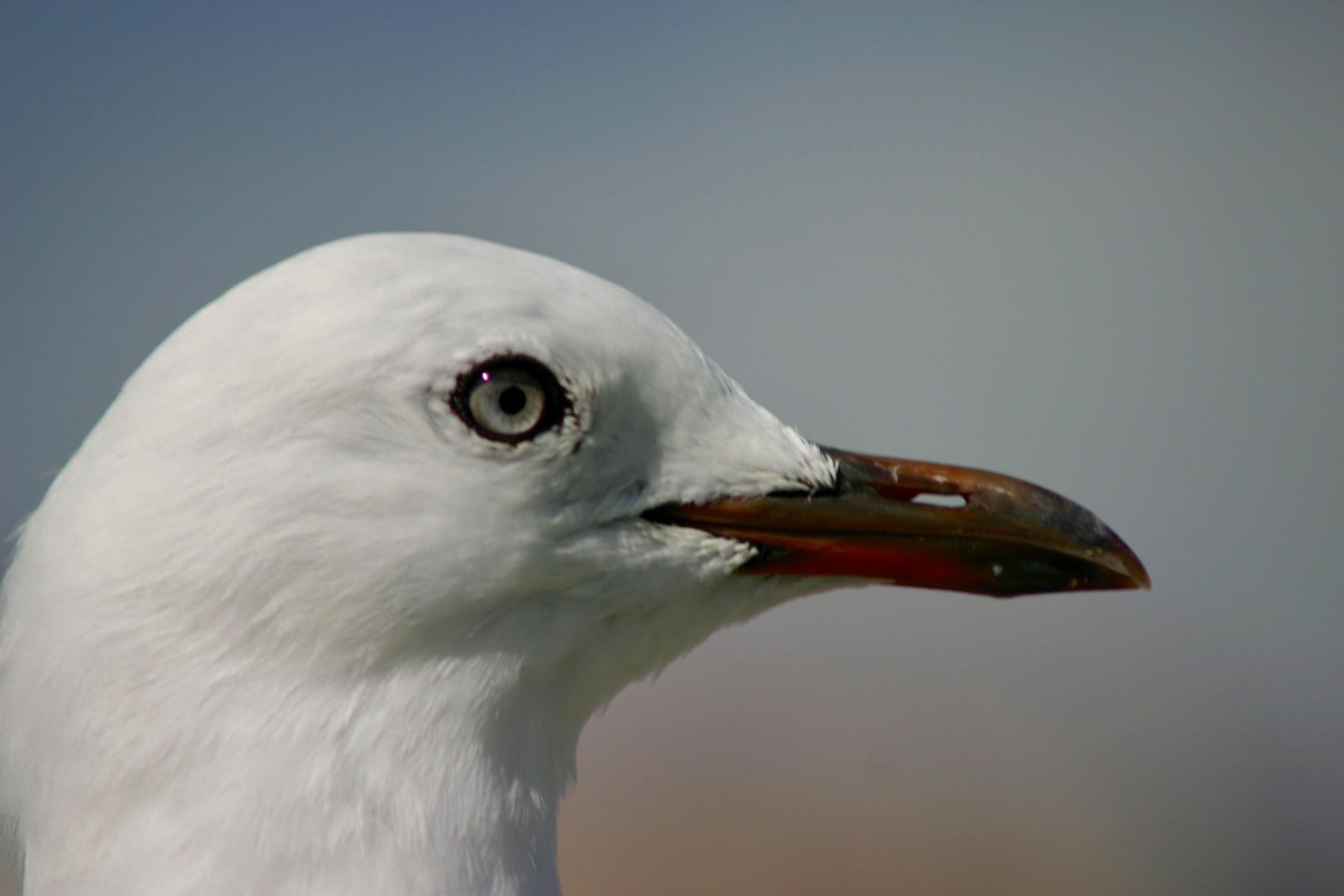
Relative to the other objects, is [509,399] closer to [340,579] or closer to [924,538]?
[340,579]

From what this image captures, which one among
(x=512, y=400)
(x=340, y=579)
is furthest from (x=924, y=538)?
(x=340, y=579)

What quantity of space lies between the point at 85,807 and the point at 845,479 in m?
1.09

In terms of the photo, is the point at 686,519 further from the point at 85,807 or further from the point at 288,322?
the point at 85,807

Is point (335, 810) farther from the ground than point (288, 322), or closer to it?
closer to it

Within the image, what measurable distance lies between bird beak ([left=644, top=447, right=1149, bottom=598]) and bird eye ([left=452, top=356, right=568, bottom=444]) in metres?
0.24

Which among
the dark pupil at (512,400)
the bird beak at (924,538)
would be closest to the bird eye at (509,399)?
the dark pupil at (512,400)

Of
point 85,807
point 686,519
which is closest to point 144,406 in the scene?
point 85,807

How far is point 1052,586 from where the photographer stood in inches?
69.1

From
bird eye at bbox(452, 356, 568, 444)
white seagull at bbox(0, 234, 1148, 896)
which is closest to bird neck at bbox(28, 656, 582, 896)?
white seagull at bbox(0, 234, 1148, 896)

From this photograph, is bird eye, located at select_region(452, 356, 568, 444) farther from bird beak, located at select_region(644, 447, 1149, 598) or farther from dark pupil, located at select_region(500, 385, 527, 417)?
bird beak, located at select_region(644, 447, 1149, 598)

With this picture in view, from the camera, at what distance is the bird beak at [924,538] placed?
1.71 m

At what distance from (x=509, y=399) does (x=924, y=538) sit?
0.62 meters

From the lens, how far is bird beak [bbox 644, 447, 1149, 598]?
67.3 inches

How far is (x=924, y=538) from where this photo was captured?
5.65ft
